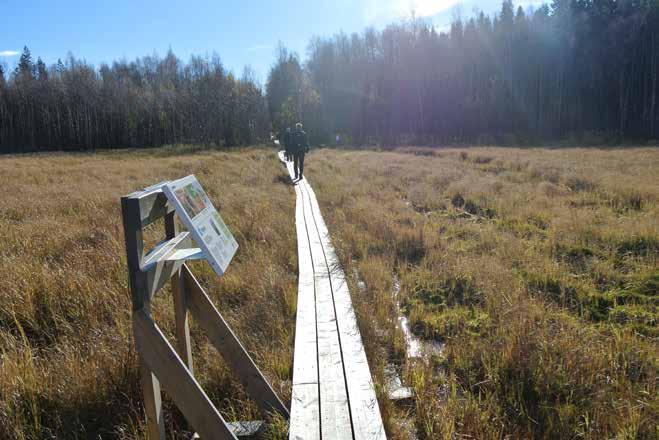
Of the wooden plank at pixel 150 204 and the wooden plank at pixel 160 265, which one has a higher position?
the wooden plank at pixel 150 204

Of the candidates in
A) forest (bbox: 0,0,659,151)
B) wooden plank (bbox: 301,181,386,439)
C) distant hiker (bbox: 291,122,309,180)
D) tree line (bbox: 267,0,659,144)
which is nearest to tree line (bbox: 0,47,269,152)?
forest (bbox: 0,0,659,151)

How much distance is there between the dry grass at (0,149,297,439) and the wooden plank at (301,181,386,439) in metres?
0.44

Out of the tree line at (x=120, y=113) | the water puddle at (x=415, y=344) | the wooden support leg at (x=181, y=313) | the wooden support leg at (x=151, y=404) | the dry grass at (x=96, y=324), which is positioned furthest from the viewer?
the tree line at (x=120, y=113)

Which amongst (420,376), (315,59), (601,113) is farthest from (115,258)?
(315,59)

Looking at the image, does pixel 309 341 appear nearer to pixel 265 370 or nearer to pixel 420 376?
pixel 265 370

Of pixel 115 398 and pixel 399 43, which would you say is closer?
pixel 115 398

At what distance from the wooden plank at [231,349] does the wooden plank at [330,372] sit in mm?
276

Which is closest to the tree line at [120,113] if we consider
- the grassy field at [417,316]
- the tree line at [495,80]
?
the tree line at [495,80]

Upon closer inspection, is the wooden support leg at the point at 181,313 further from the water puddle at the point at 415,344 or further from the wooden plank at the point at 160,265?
the water puddle at the point at 415,344

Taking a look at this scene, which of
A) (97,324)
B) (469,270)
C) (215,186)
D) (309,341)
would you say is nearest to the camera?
(309,341)

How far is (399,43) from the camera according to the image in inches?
2135

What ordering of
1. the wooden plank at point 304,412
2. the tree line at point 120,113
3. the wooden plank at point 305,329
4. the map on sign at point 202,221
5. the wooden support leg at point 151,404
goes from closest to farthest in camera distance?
1. the map on sign at point 202,221
2. the wooden support leg at point 151,404
3. the wooden plank at point 304,412
4. the wooden plank at point 305,329
5. the tree line at point 120,113

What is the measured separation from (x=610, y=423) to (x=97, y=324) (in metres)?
3.86

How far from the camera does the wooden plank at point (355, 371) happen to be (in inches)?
91.2
